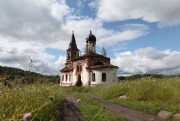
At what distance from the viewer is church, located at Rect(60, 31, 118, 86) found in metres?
49.0

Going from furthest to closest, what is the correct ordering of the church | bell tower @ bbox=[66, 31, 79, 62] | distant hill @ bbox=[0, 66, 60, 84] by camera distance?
bell tower @ bbox=[66, 31, 79, 62]
the church
distant hill @ bbox=[0, 66, 60, 84]

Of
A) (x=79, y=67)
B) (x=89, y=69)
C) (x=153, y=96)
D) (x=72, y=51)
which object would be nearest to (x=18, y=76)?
(x=153, y=96)

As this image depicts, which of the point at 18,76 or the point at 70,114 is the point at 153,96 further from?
the point at 18,76

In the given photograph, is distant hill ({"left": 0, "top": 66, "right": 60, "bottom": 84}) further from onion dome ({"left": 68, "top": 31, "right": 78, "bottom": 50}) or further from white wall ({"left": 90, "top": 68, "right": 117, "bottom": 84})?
onion dome ({"left": 68, "top": 31, "right": 78, "bottom": 50})

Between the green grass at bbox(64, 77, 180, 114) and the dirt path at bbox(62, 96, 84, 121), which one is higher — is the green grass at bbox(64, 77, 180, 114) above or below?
above

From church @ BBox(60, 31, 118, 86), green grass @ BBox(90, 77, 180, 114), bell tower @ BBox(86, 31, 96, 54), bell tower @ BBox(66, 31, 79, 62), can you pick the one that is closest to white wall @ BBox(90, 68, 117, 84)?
church @ BBox(60, 31, 118, 86)

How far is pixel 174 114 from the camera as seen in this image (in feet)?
35.2

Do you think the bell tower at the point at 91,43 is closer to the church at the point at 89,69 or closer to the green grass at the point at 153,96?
the church at the point at 89,69

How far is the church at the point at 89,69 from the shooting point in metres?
49.0

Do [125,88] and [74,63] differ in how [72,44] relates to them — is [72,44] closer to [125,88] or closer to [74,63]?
[74,63]

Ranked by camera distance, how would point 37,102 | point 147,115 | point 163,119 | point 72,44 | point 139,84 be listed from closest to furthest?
1. point 37,102
2. point 163,119
3. point 147,115
4. point 139,84
5. point 72,44

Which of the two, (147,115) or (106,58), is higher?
(106,58)

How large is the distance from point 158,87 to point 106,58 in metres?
40.6

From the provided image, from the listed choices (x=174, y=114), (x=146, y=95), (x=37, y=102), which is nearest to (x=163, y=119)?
(x=174, y=114)
